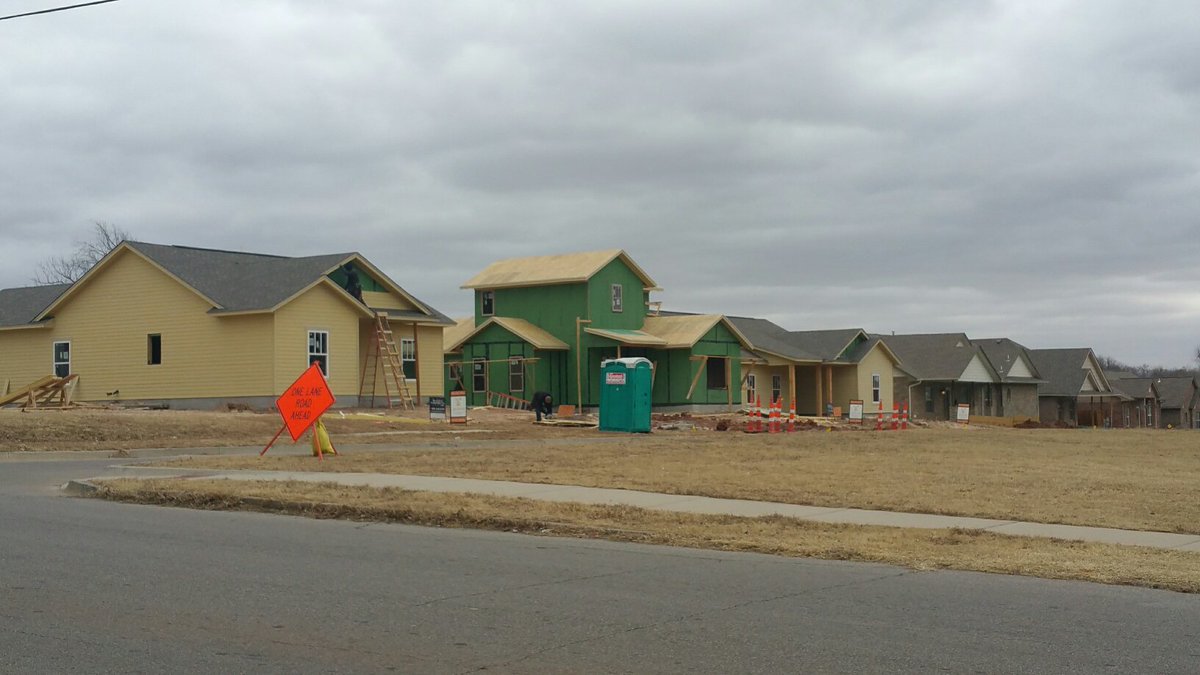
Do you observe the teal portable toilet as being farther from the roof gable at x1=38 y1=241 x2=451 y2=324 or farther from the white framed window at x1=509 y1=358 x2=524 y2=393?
the white framed window at x1=509 y1=358 x2=524 y2=393

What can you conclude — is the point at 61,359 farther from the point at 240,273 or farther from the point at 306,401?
the point at 306,401

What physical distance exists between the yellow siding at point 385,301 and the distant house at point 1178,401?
242ft

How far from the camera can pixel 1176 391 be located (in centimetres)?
9812

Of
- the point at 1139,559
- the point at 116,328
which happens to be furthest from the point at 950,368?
the point at 1139,559

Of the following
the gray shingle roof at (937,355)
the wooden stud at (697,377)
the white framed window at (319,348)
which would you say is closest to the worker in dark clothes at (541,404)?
the white framed window at (319,348)

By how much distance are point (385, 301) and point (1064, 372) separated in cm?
5614

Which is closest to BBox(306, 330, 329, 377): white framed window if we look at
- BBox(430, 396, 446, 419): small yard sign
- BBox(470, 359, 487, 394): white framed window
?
BBox(430, 396, 446, 419): small yard sign

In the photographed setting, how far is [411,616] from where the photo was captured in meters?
8.42

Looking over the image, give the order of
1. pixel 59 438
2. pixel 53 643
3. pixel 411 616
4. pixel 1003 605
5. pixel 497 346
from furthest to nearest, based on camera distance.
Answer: pixel 497 346 → pixel 59 438 → pixel 1003 605 → pixel 411 616 → pixel 53 643

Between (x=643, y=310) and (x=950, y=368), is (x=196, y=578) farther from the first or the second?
(x=950, y=368)

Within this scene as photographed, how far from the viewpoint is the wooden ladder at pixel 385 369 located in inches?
1588

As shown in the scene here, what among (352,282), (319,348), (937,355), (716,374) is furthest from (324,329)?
(937,355)

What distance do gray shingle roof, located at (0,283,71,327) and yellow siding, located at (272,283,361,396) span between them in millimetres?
10123

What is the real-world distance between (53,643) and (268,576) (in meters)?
2.55
